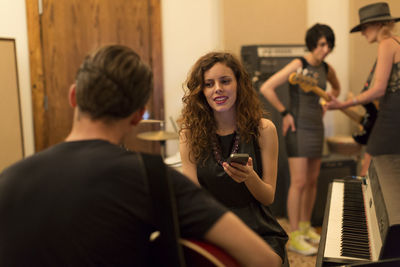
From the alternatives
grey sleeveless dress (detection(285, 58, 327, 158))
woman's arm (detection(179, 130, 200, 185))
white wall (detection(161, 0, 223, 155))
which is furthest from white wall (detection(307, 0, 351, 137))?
woman's arm (detection(179, 130, 200, 185))

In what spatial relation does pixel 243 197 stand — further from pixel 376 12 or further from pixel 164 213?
pixel 376 12

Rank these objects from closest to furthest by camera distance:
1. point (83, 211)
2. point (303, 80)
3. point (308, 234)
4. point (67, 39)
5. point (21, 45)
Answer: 1. point (83, 211)
2. point (303, 80)
3. point (308, 234)
4. point (21, 45)
5. point (67, 39)

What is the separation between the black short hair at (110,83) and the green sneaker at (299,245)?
2.44 m

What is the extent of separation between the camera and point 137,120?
0.99 metres

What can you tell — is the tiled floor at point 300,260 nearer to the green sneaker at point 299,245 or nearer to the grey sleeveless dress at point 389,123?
the green sneaker at point 299,245

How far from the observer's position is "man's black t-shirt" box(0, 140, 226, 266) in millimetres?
854

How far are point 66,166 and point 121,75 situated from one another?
0.23m

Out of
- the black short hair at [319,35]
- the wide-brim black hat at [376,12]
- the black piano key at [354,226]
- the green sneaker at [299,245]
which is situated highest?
the wide-brim black hat at [376,12]

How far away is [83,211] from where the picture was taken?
2.80 ft

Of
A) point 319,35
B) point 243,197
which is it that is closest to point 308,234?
point 319,35

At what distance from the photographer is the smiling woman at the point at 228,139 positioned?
5.37 feet

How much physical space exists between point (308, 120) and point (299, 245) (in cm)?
93

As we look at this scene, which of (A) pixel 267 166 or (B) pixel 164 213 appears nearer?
(B) pixel 164 213

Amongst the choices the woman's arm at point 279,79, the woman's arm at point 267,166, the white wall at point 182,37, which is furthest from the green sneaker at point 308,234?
the woman's arm at point 267,166
